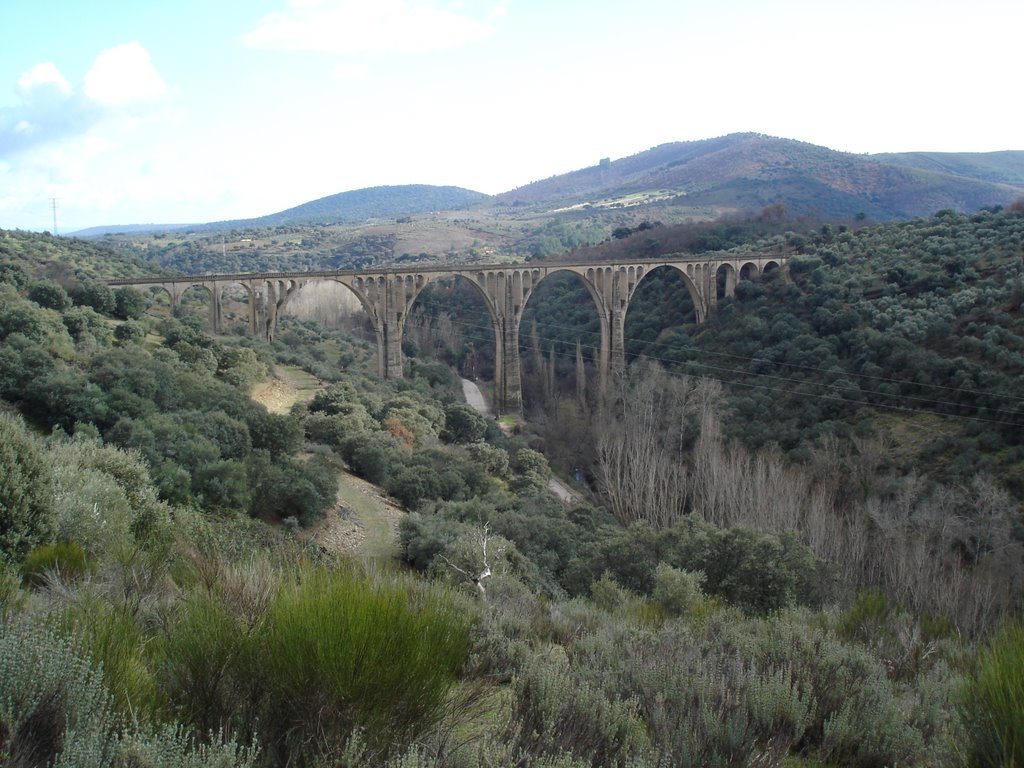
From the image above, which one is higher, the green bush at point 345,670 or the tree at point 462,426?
the green bush at point 345,670

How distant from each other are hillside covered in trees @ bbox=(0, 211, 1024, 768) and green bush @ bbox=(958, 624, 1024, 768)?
17 mm

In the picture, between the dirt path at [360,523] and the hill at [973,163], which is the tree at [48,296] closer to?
the dirt path at [360,523]

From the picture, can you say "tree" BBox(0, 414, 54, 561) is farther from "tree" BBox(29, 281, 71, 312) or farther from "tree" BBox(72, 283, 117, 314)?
"tree" BBox(72, 283, 117, 314)

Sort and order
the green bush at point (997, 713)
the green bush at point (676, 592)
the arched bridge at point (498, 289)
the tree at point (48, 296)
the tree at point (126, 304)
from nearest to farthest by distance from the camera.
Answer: the green bush at point (997, 713) < the green bush at point (676, 592) < the tree at point (48, 296) < the tree at point (126, 304) < the arched bridge at point (498, 289)

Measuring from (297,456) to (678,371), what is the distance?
648 inches

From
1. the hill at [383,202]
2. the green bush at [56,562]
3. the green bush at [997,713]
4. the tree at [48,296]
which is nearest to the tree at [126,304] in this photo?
the tree at [48,296]

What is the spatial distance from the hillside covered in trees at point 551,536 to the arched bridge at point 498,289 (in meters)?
1.73

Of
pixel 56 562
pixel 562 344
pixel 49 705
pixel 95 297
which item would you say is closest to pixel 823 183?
pixel 562 344

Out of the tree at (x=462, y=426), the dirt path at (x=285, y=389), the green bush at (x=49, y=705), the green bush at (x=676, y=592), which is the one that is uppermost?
the green bush at (x=49, y=705)

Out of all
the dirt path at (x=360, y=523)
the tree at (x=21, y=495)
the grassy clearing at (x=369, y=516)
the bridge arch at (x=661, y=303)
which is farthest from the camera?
the bridge arch at (x=661, y=303)

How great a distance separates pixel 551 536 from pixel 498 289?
1854 centimetres

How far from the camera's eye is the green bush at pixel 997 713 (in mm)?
2646

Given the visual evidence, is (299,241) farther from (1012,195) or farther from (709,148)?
(709,148)

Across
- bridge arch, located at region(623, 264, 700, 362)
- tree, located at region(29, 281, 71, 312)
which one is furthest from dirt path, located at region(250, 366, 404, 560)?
bridge arch, located at region(623, 264, 700, 362)
